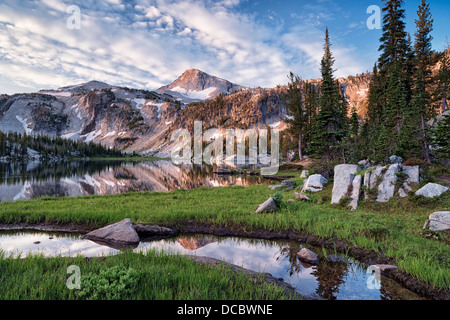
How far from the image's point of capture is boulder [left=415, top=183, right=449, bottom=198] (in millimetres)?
13352

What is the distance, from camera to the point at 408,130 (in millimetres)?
Result: 20562

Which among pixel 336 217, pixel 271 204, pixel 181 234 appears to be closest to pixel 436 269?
pixel 336 217

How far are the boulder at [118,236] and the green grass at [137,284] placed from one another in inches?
174

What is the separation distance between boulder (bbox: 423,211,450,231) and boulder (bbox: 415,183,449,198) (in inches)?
145

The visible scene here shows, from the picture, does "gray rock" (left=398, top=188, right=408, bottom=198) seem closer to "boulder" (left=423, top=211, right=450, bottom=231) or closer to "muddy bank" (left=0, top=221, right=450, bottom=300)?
"boulder" (left=423, top=211, right=450, bottom=231)

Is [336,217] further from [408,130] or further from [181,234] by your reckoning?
[408,130]

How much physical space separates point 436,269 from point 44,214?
73.6ft

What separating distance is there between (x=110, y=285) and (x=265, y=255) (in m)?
7.26

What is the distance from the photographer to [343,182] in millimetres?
17984

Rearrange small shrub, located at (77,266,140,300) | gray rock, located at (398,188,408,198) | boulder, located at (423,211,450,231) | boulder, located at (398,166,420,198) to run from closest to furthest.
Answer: small shrub, located at (77,266,140,300), boulder, located at (423,211,450,231), gray rock, located at (398,188,408,198), boulder, located at (398,166,420,198)

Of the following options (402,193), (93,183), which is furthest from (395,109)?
(93,183)

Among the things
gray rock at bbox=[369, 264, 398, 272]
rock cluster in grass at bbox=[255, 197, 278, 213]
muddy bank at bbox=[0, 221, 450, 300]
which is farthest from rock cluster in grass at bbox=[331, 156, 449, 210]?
gray rock at bbox=[369, 264, 398, 272]

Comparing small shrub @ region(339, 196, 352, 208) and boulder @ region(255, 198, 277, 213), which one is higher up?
small shrub @ region(339, 196, 352, 208)

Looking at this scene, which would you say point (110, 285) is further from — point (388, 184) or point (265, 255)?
point (388, 184)
